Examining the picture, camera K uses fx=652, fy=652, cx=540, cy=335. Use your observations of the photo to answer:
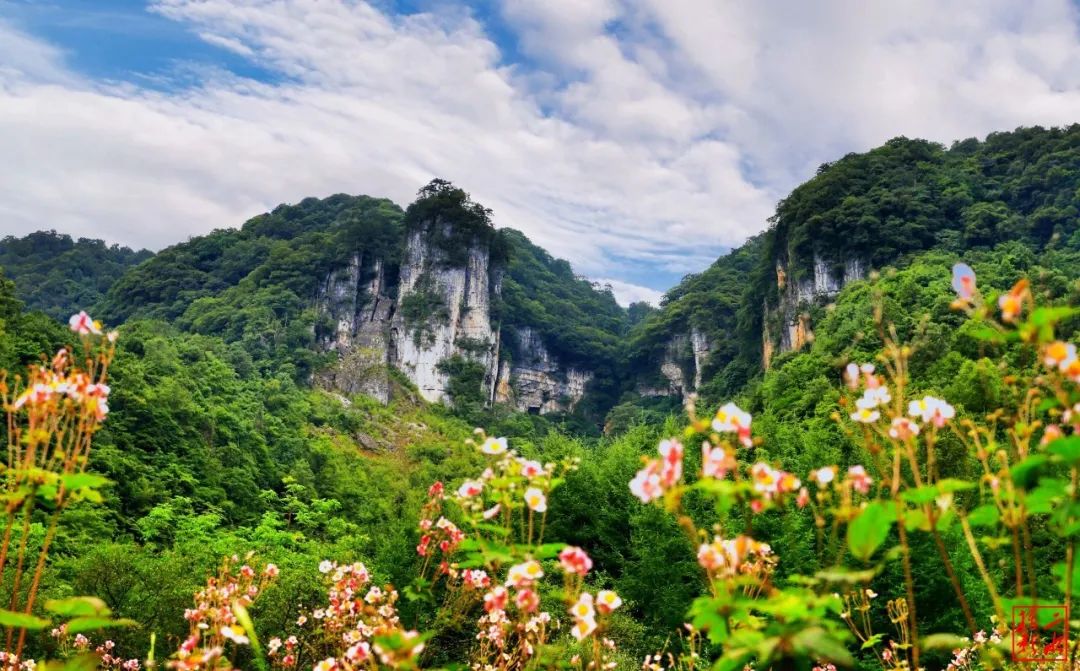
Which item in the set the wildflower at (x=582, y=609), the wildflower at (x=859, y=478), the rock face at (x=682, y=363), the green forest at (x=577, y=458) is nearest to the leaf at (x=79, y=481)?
the green forest at (x=577, y=458)

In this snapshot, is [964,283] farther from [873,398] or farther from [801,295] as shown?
[801,295]

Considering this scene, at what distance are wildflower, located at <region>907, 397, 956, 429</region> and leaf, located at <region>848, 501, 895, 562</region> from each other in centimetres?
50

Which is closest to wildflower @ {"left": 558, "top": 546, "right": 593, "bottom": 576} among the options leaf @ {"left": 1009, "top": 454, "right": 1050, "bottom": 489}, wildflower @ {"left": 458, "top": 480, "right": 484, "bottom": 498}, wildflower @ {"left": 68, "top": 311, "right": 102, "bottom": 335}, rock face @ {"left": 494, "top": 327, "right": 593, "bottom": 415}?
wildflower @ {"left": 458, "top": 480, "right": 484, "bottom": 498}

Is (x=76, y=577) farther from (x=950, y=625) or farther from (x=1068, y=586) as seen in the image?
(x=950, y=625)

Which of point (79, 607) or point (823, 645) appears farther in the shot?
point (79, 607)

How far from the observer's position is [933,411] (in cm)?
179

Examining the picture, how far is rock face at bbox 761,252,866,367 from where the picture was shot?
39763 mm

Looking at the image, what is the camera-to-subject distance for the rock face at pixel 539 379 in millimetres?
66750

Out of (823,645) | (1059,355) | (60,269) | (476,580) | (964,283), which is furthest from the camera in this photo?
(60,269)

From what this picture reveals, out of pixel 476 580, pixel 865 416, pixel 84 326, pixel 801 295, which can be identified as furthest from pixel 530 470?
pixel 801 295

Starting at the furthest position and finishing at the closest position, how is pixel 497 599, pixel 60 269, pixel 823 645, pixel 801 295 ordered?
pixel 60 269, pixel 801 295, pixel 497 599, pixel 823 645

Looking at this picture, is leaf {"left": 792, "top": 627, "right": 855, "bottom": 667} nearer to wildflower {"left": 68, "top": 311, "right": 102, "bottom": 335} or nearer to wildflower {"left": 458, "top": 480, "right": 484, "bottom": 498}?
wildflower {"left": 458, "top": 480, "right": 484, "bottom": 498}

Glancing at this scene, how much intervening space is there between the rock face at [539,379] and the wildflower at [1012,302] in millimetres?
63758

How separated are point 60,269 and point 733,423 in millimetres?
88644
